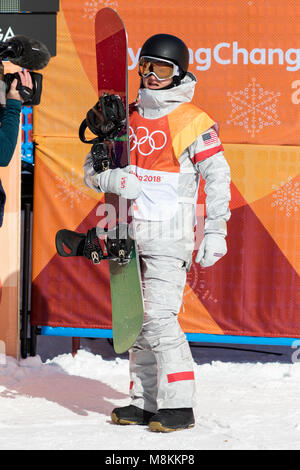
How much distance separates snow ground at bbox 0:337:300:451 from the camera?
11.0 feet

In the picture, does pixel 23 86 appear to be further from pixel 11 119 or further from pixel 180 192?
pixel 180 192

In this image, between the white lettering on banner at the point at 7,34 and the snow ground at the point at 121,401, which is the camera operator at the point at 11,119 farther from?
the white lettering on banner at the point at 7,34

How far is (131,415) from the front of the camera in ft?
12.0

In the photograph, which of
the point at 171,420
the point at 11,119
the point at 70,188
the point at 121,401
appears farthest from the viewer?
the point at 70,188

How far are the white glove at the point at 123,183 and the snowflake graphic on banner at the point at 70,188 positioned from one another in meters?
1.41

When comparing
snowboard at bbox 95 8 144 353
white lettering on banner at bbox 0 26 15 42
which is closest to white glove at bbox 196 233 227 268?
snowboard at bbox 95 8 144 353

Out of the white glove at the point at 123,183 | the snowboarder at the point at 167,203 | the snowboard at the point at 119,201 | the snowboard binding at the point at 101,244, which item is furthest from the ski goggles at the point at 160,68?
the snowboard binding at the point at 101,244

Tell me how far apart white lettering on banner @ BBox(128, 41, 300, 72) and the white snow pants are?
1728 mm

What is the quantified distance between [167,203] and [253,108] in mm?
1512

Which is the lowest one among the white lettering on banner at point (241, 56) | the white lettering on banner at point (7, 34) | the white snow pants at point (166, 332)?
the white snow pants at point (166, 332)

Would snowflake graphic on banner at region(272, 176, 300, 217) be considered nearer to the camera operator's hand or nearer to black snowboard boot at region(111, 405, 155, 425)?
black snowboard boot at region(111, 405, 155, 425)

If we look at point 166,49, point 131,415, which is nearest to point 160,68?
point 166,49

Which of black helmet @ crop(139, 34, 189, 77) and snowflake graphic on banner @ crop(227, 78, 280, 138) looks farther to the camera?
snowflake graphic on banner @ crop(227, 78, 280, 138)

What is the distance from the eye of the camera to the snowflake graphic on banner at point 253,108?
4.85m
